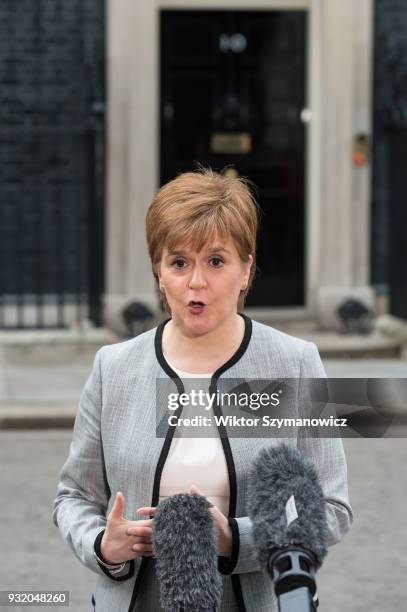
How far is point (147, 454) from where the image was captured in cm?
238

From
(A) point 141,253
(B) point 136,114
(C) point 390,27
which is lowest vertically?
(A) point 141,253

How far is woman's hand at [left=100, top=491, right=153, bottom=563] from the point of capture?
7.22ft

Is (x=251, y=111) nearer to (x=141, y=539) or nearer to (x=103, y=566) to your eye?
(x=103, y=566)

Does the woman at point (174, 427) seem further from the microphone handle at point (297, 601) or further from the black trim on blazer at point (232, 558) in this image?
the microphone handle at point (297, 601)

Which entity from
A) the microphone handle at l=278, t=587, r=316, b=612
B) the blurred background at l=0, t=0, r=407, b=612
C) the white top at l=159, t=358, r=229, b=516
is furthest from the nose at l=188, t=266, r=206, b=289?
the blurred background at l=0, t=0, r=407, b=612

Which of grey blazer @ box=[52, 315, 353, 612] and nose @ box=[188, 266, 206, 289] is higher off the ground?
nose @ box=[188, 266, 206, 289]

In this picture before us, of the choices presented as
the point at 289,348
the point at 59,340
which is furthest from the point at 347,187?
the point at 289,348

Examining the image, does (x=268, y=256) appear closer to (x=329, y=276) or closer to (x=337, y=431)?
(x=329, y=276)

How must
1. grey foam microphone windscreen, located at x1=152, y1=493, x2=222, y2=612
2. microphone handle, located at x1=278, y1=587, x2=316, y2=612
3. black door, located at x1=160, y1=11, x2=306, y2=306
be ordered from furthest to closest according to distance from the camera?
black door, located at x1=160, y1=11, x2=306, y2=306 → grey foam microphone windscreen, located at x1=152, y1=493, x2=222, y2=612 → microphone handle, located at x1=278, y1=587, x2=316, y2=612

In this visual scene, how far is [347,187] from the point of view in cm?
1177

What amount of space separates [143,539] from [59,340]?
28.9ft

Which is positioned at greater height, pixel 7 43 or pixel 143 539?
pixel 7 43

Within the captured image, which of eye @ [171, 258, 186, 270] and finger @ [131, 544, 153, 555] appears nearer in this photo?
finger @ [131, 544, 153, 555]

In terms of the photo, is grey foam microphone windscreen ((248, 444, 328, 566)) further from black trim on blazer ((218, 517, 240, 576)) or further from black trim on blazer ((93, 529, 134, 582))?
black trim on blazer ((93, 529, 134, 582))
